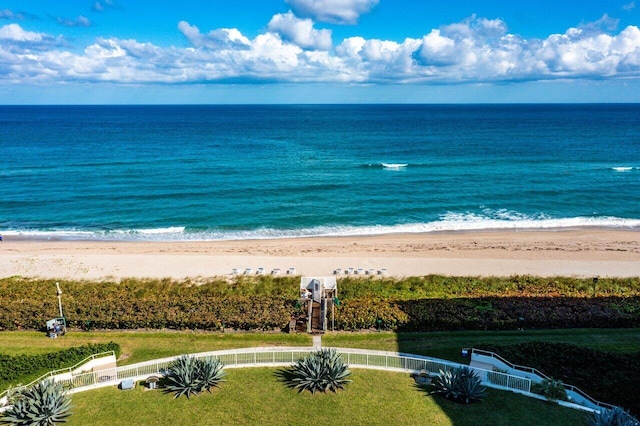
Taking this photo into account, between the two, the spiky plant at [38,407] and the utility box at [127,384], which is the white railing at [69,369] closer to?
the spiky plant at [38,407]

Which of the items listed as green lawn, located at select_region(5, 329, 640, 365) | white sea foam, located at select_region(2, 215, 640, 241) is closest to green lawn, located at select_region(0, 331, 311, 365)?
green lawn, located at select_region(5, 329, 640, 365)

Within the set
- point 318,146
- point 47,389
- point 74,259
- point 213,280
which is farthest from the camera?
point 318,146

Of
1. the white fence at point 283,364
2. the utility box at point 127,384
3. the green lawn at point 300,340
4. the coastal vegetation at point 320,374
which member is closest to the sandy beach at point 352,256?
the green lawn at point 300,340

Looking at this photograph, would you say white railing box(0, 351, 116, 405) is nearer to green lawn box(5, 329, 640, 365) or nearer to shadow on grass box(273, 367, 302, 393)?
green lawn box(5, 329, 640, 365)

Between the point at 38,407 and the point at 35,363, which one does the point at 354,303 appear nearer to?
the point at 35,363

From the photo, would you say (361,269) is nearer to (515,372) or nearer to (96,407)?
(515,372)

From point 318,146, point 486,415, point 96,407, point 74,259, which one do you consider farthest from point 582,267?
point 318,146
